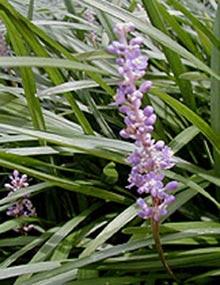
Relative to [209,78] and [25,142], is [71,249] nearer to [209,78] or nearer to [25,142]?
[25,142]

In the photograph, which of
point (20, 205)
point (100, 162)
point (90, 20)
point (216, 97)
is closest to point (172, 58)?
point (216, 97)

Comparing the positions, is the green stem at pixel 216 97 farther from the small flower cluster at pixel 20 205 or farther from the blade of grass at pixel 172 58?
the small flower cluster at pixel 20 205

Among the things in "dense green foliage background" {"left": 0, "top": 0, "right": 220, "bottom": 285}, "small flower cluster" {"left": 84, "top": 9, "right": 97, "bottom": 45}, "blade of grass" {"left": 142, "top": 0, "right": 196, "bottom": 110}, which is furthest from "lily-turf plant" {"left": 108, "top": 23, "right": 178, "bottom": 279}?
"small flower cluster" {"left": 84, "top": 9, "right": 97, "bottom": 45}

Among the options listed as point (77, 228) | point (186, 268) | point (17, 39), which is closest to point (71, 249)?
point (77, 228)

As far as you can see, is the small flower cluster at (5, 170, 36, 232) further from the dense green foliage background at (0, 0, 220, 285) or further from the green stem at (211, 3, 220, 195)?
the green stem at (211, 3, 220, 195)

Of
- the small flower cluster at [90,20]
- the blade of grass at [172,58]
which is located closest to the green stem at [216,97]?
the blade of grass at [172,58]

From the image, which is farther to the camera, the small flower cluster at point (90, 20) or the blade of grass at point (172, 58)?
the small flower cluster at point (90, 20)
